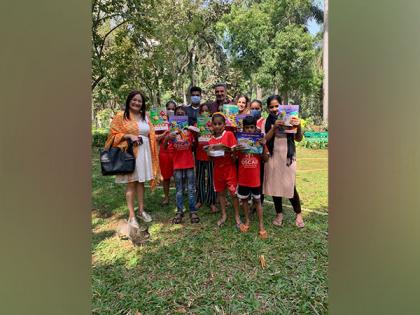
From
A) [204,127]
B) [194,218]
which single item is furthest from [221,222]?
[204,127]

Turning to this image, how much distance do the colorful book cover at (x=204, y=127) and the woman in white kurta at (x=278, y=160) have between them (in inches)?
21.5

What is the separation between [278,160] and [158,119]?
1.22 m

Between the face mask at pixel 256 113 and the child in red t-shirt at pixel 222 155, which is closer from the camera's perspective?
the child in red t-shirt at pixel 222 155

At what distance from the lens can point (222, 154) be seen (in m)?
2.79

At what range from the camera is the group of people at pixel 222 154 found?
9.26 ft

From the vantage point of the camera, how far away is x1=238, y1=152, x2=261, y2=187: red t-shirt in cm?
281

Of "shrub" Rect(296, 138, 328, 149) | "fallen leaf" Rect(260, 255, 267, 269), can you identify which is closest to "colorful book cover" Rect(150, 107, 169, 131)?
"fallen leaf" Rect(260, 255, 267, 269)

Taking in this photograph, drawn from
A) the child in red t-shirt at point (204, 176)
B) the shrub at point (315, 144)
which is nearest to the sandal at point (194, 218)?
the child in red t-shirt at point (204, 176)

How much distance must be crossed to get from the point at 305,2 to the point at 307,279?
1313 centimetres

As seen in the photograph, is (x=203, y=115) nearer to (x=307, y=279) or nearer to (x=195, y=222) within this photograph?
(x=195, y=222)

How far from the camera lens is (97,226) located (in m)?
3.25

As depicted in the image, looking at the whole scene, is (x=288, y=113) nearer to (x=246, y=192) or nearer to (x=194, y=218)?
(x=246, y=192)

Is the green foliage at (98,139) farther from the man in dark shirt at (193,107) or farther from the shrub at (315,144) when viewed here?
the man in dark shirt at (193,107)

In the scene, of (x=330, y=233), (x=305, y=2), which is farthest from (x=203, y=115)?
(x=305, y=2)
